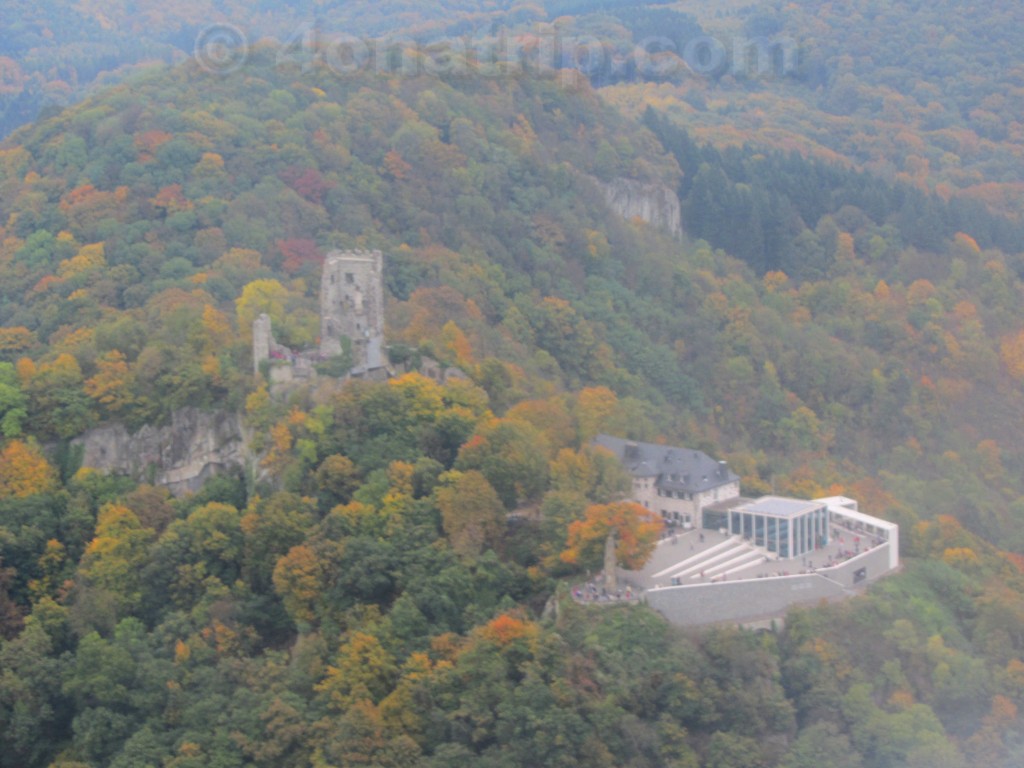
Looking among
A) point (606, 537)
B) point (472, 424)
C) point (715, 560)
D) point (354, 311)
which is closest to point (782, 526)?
point (715, 560)

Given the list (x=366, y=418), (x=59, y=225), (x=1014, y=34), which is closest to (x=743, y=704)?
(x=366, y=418)

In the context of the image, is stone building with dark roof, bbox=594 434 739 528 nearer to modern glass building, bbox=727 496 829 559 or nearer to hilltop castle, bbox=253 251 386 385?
modern glass building, bbox=727 496 829 559

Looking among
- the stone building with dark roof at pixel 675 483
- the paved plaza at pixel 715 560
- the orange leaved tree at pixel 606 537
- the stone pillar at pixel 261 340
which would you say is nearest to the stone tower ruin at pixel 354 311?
the stone pillar at pixel 261 340

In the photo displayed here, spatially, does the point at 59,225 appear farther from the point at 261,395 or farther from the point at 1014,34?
the point at 1014,34

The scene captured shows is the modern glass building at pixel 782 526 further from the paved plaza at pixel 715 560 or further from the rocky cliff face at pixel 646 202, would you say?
the rocky cliff face at pixel 646 202

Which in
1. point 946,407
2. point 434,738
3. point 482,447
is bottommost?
point 946,407

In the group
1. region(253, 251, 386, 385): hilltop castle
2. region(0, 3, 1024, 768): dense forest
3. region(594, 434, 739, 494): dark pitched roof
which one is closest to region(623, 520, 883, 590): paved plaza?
region(594, 434, 739, 494): dark pitched roof
